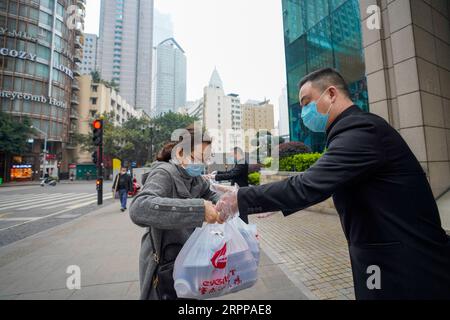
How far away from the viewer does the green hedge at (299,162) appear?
31.2 ft

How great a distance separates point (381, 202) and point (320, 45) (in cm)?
1818

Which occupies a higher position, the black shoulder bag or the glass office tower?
the glass office tower

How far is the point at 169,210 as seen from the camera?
4.41 feet

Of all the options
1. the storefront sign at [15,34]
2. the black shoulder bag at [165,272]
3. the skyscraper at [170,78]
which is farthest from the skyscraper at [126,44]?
the black shoulder bag at [165,272]

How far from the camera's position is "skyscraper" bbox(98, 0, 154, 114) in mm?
107000

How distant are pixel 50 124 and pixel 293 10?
41885 millimetres

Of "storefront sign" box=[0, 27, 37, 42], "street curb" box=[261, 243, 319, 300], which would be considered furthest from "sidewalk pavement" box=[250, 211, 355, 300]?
"storefront sign" box=[0, 27, 37, 42]

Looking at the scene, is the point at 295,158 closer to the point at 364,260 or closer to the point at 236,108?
the point at 364,260

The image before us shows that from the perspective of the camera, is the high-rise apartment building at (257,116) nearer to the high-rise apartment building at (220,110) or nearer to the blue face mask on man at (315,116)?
the high-rise apartment building at (220,110)

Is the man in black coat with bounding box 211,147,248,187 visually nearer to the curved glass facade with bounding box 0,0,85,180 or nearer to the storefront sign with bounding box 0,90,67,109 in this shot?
the curved glass facade with bounding box 0,0,85,180

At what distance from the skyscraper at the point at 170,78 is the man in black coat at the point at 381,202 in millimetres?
139910

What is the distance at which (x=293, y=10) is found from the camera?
18812 millimetres

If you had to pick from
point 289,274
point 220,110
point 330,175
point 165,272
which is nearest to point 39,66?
point 289,274

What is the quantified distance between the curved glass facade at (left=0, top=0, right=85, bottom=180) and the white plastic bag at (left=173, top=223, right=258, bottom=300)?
42983 mm
